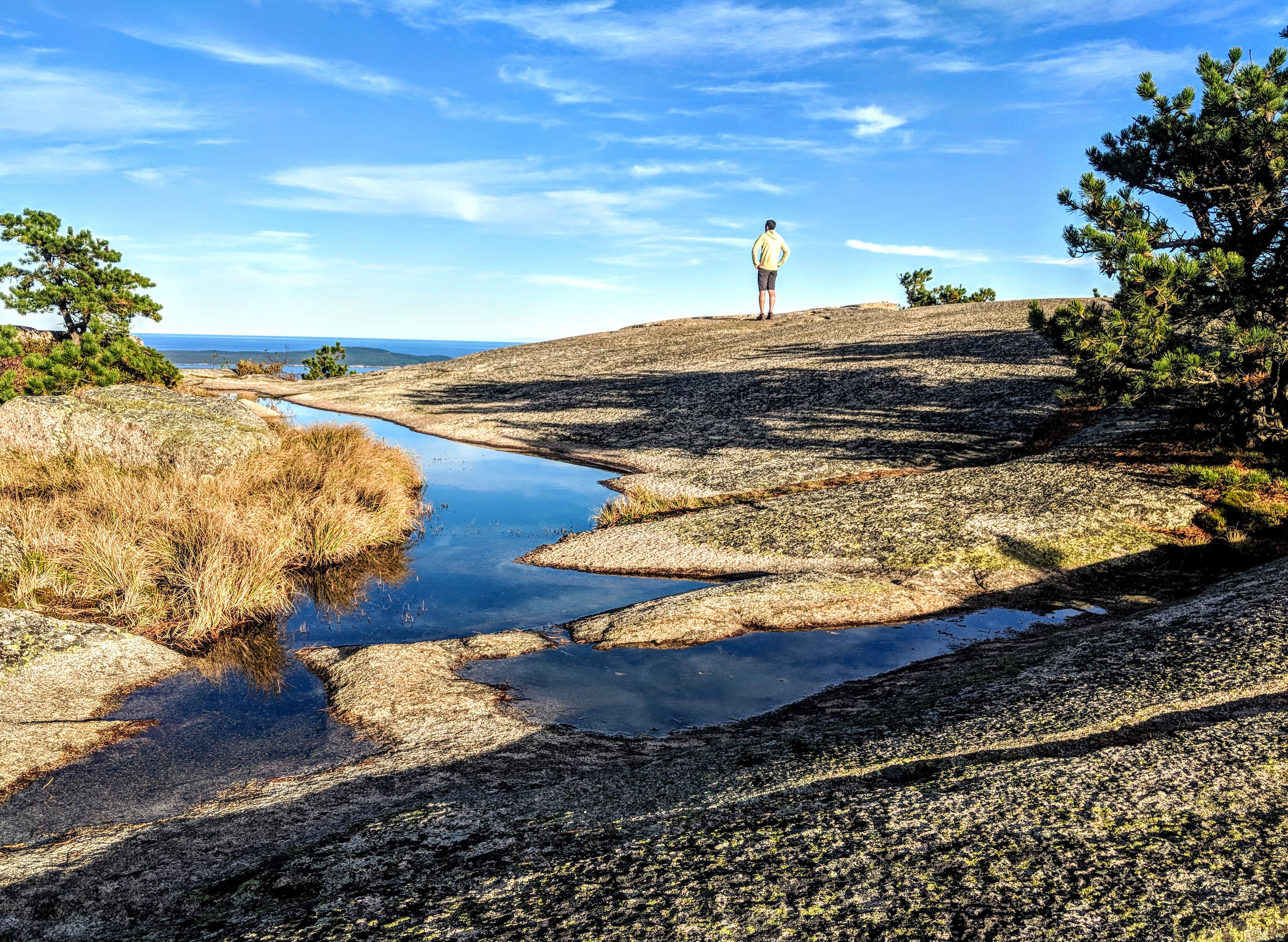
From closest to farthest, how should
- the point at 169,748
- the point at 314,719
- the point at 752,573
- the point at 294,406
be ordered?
the point at 169,748
the point at 314,719
the point at 752,573
the point at 294,406

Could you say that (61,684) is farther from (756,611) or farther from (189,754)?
(756,611)

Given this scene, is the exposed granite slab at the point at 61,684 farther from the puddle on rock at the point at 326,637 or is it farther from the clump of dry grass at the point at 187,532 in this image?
the clump of dry grass at the point at 187,532

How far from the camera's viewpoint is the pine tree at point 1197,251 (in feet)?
44.0

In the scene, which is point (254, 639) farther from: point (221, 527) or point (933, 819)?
point (933, 819)

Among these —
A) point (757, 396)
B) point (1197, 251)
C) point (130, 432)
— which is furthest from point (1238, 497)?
point (130, 432)

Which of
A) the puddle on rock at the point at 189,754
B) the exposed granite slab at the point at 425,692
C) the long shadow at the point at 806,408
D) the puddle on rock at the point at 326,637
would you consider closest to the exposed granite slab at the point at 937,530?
the puddle on rock at the point at 326,637

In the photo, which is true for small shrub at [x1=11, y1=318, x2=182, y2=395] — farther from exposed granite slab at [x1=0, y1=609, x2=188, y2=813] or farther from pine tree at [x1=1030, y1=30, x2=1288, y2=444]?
pine tree at [x1=1030, y1=30, x2=1288, y2=444]

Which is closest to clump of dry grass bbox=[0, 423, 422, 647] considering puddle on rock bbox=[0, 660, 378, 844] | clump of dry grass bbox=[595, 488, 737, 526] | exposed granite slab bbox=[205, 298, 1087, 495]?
puddle on rock bbox=[0, 660, 378, 844]

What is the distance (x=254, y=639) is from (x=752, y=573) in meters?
7.95

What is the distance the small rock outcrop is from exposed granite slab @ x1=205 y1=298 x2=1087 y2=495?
10109mm

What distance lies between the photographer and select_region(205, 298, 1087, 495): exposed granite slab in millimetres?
22453

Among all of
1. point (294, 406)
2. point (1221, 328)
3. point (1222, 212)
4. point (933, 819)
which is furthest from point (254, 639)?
point (294, 406)

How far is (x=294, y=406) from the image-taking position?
4112 cm

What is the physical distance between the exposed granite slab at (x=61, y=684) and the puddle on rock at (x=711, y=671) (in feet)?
13.2
